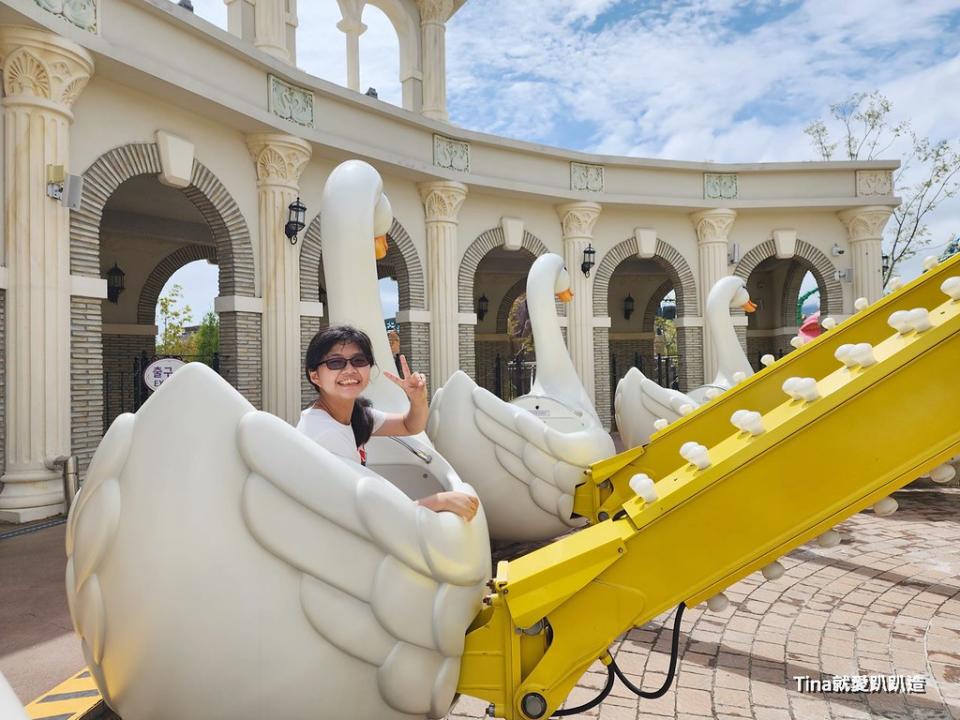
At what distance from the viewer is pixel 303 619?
1.41 metres

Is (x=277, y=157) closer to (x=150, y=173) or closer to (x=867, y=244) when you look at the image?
(x=150, y=173)

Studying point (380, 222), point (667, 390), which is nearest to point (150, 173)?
point (380, 222)

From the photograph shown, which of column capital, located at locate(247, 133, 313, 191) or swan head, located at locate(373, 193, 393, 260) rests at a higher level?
column capital, located at locate(247, 133, 313, 191)

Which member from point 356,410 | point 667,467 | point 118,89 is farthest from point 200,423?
point 118,89

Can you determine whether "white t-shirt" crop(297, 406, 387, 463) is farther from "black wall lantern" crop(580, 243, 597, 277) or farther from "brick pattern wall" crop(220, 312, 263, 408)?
"black wall lantern" crop(580, 243, 597, 277)

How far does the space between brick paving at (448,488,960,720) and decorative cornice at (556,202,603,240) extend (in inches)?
305

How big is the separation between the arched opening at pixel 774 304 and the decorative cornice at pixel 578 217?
697 cm

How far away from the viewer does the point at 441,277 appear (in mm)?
9516

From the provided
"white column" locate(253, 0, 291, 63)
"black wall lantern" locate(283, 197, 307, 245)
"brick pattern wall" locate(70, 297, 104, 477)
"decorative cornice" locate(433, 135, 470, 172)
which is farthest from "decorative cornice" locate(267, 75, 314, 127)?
"brick pattern wall" locate(70, 297, 104, 477)

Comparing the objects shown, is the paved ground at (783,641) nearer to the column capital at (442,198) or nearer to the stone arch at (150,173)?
the stone arch at (150,173)

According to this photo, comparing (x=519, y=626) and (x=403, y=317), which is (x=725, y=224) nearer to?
(x=403, y=317)

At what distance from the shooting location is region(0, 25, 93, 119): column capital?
499cm

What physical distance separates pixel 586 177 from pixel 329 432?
388 inches

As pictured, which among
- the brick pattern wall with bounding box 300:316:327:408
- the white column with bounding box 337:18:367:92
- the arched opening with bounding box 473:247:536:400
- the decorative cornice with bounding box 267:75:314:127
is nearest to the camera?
the decorative cornice with bounding box 267:75:314:127
